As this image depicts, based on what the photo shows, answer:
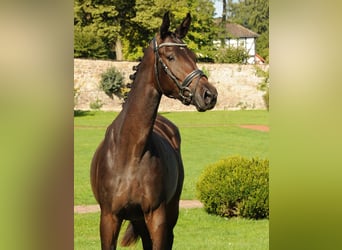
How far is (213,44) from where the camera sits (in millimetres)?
26141

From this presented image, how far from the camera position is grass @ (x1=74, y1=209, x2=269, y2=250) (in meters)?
5.48

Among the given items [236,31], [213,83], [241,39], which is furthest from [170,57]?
[236,31]

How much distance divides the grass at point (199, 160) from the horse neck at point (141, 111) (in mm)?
1438

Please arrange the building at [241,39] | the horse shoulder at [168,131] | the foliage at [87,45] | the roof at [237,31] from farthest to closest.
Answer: the roof at [237,31]
the building at [241,39]
the foliage at [87,45]
the horse shoulder at [168,131]

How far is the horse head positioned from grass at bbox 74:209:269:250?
2824mm

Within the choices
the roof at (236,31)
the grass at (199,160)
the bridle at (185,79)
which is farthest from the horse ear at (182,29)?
the roof at (236,31)

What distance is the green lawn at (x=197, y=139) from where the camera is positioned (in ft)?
33.0

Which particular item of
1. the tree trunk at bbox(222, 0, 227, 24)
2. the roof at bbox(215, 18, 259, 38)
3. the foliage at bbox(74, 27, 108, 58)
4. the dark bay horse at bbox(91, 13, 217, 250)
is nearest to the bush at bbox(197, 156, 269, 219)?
the dark bay horse at bbox(91, 13, 217, 250)

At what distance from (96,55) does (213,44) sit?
5.34m

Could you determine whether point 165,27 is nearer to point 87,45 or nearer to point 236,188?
point 236,188

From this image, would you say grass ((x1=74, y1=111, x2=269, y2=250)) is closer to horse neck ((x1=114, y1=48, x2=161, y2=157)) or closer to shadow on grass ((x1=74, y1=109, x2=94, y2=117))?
shadow on grass ((x1=74, y1=109, x2=94, y2=117))

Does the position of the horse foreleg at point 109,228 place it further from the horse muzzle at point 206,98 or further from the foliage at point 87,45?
the foliage at point 87,45

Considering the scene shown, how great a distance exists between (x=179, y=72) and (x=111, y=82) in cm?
1958
